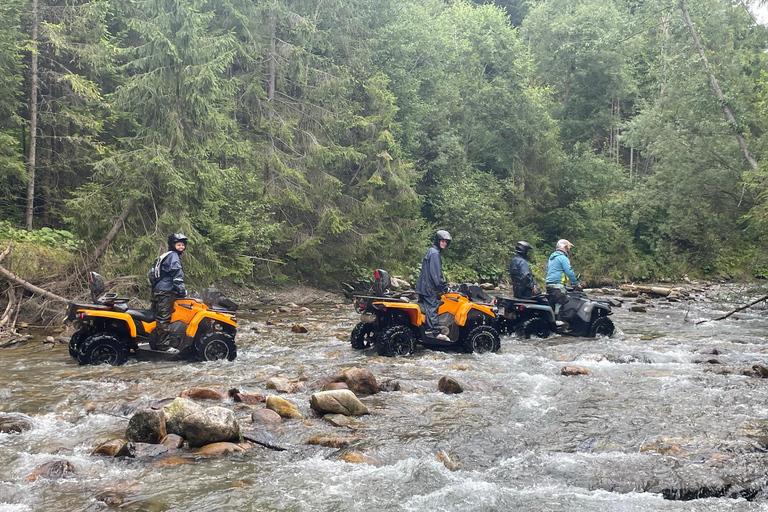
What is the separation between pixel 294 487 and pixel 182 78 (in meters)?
12.8

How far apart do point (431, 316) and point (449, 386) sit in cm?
259

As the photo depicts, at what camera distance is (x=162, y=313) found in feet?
29.7

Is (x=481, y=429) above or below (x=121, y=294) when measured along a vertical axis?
below

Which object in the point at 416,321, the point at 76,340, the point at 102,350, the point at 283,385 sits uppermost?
the point at 416,321

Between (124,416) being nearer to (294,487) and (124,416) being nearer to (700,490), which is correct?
(294,487)

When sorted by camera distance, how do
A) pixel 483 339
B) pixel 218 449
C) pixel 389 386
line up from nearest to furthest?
pixel 218 449 → pixel 389 386 → pixel 483 339

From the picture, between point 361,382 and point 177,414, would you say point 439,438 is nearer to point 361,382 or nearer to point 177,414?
point 361,382

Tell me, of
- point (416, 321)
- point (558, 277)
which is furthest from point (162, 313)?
point (558, 277)

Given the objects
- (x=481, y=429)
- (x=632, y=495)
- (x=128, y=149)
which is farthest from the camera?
(x=128, y=149)

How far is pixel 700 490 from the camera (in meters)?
4.57

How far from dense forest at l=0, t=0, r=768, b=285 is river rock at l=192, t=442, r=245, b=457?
30.2 feet

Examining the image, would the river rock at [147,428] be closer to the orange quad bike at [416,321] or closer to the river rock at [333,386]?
the river rock at [333,386]

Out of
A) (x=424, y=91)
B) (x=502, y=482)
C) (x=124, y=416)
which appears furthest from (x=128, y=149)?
(x=424, y=91)

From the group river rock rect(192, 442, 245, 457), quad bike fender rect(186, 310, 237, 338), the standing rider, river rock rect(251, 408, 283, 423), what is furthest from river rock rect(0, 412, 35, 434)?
the standing rider
